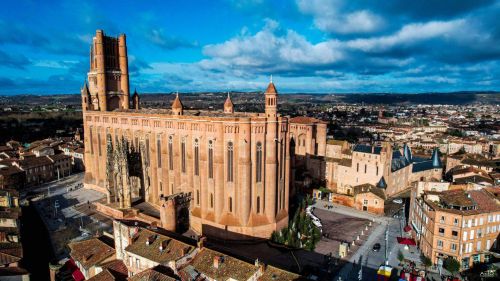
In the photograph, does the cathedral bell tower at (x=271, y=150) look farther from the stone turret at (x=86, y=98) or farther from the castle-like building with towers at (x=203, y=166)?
the stone turret at (x=86, y=98)

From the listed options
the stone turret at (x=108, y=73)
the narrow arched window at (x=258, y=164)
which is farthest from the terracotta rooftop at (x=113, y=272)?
the stone turret at (x=108, y=73)

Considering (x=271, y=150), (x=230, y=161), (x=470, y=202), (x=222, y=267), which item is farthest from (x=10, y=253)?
(x=470, y=202)

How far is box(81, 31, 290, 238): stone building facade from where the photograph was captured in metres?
50.1

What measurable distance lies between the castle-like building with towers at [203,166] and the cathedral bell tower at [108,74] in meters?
0.54

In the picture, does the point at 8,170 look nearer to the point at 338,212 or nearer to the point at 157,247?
the point at 157,247

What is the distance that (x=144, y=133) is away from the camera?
63625 mm

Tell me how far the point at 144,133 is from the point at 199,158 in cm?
1593

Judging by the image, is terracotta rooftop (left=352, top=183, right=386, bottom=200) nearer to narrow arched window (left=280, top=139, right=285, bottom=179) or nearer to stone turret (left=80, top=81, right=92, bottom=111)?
narrow arched window (left=280, top=139, right=285, bottom=179)

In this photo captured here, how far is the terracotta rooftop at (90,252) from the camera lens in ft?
125

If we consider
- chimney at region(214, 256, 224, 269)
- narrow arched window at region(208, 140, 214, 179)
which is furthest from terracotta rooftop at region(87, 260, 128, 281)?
narrow arched window at region(208, 140, 214, 179)

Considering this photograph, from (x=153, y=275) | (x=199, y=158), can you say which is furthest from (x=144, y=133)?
(x=153, y=275)

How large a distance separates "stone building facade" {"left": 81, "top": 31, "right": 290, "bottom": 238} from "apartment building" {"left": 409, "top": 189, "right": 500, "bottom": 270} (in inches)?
829

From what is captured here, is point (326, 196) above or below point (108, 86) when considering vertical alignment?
below

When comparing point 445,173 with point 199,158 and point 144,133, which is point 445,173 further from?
point 144,133
